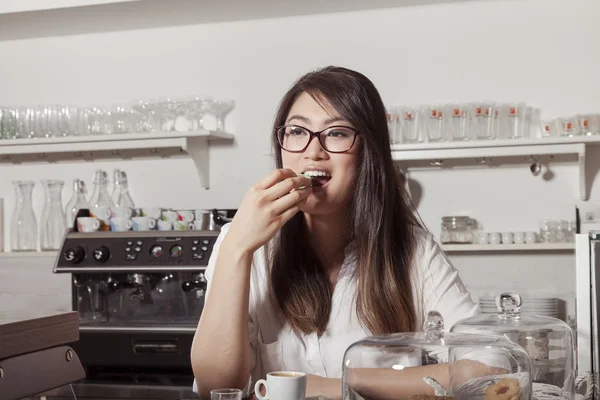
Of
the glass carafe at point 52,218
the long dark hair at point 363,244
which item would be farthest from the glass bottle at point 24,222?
the long dark hair at point 363,244

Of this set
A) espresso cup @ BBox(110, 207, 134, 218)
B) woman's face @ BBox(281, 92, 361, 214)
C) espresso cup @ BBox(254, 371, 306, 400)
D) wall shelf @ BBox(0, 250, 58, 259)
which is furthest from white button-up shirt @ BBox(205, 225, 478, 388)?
wall shelf @ BBox(0, 250, 58, 259)

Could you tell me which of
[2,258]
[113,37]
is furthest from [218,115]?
[2,258]

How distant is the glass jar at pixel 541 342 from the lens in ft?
4.21

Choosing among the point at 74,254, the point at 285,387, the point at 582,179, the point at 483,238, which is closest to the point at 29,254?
the point at 74,254

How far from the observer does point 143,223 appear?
3271 millimetres

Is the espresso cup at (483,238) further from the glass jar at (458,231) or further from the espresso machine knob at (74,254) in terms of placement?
the espresso machine knob at (74,254)

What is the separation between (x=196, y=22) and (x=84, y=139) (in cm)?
77

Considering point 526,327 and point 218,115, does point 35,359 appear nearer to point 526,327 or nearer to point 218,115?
point 526,327

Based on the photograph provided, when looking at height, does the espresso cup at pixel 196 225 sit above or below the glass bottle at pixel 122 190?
below

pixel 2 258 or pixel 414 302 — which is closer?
pixel 414 302

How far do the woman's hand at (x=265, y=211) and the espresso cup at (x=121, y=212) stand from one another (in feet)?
5.94

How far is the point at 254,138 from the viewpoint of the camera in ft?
12.0

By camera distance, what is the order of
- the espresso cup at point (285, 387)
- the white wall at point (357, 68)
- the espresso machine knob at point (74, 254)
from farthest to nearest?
the white wall at point (357, 68)
the espresso machine knob at point (74, 254)
the espresso cup at point (285, 387)

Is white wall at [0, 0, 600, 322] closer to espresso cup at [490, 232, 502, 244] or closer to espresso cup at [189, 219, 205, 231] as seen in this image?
espresso cup at [490, 232, 502, 244]
